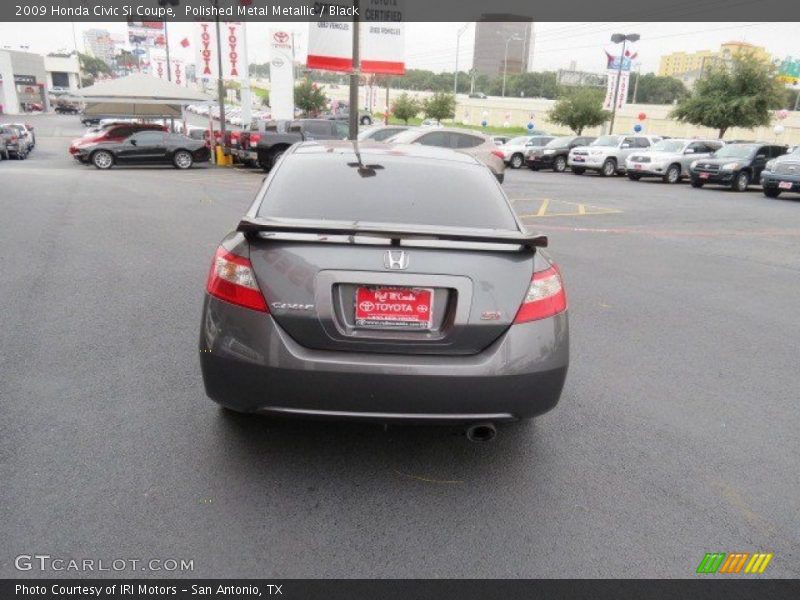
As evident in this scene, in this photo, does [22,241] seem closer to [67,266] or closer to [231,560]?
[67,266]

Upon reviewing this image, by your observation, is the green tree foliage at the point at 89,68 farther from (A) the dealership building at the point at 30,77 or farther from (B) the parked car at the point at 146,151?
(B) the parked car at the point at 146,151

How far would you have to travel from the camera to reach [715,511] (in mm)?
2980

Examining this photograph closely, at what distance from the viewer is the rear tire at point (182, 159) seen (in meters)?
23.0

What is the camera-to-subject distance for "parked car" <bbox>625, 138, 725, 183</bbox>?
24219 mm

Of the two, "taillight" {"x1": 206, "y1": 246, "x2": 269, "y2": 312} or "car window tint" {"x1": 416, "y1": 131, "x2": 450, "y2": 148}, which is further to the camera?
"car window tint" {"x1": 416, "y1": 131, "x2": 450, "y2": 148}

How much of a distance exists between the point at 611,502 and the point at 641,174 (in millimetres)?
24317

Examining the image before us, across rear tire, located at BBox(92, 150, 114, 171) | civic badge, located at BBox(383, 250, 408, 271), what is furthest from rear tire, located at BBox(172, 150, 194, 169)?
civic badge, located at BBox(383, 250, 408, 271)

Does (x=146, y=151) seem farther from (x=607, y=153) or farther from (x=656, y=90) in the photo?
A: (x=656, y=90)

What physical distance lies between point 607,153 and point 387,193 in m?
25.8

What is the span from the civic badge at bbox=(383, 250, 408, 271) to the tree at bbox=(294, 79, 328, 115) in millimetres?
64349

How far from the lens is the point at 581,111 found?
143ft

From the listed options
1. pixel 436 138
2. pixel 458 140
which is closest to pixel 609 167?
pixel 458 140

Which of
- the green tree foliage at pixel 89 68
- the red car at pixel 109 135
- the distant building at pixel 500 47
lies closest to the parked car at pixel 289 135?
the red car at pixel 109 135

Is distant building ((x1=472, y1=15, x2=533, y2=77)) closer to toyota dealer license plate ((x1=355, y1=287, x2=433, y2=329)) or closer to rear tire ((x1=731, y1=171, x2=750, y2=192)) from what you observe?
rear tire ((x1=731, y1=171, x2=750, y2=192))
